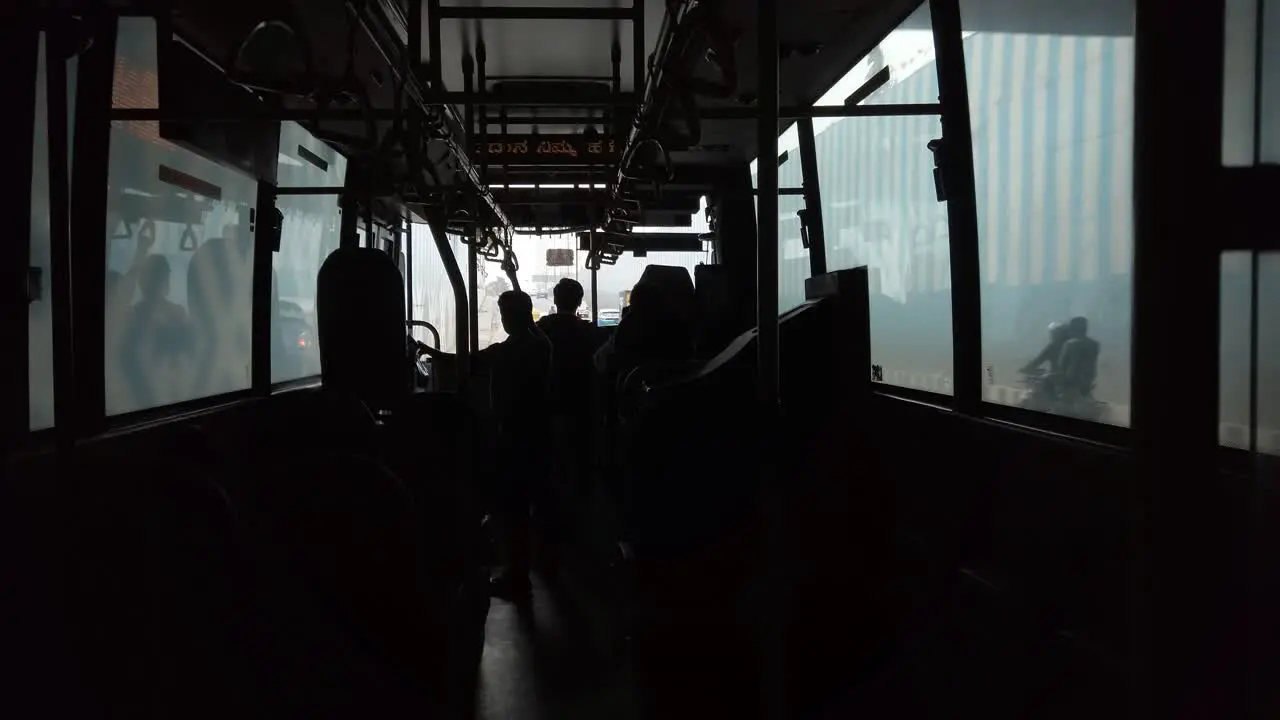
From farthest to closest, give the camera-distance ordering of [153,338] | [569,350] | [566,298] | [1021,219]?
[566,298], [569,350], [153,338], [1021,219]

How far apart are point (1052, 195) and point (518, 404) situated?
2964 millimetres

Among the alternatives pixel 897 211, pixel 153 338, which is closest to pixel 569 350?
pixel 897 211

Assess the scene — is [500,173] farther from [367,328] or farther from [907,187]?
[367,328]

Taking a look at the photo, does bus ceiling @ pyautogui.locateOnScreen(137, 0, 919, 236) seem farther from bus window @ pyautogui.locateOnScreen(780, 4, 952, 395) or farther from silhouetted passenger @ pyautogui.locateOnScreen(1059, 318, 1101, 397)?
silhouetted passenger @ pyautogui.locateOnScreen(1059, 318, 1101, 397)

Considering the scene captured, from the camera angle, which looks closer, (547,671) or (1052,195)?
(1052,195)

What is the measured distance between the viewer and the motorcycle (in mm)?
2331

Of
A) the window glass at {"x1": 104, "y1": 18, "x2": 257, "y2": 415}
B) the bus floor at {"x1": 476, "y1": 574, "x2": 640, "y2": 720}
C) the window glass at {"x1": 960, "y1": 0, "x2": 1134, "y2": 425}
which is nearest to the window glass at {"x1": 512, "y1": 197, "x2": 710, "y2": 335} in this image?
the window glass at {"x1": 104, "y1": 18, "x2": 257, "y2": 415}

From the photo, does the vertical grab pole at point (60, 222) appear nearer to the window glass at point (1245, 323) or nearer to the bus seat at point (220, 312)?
the window glass at point (1245, 323)

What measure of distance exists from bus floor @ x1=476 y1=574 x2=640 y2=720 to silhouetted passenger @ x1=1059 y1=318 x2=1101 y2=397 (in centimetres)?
177

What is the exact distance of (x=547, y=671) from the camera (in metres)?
3.46

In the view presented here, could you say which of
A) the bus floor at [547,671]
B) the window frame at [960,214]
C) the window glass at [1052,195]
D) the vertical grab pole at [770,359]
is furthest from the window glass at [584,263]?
the vertical grab pole at [770,359]

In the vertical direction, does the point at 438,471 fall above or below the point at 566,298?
below

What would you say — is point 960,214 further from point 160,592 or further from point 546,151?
point 160,592

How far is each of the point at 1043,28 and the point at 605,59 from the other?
338cm
